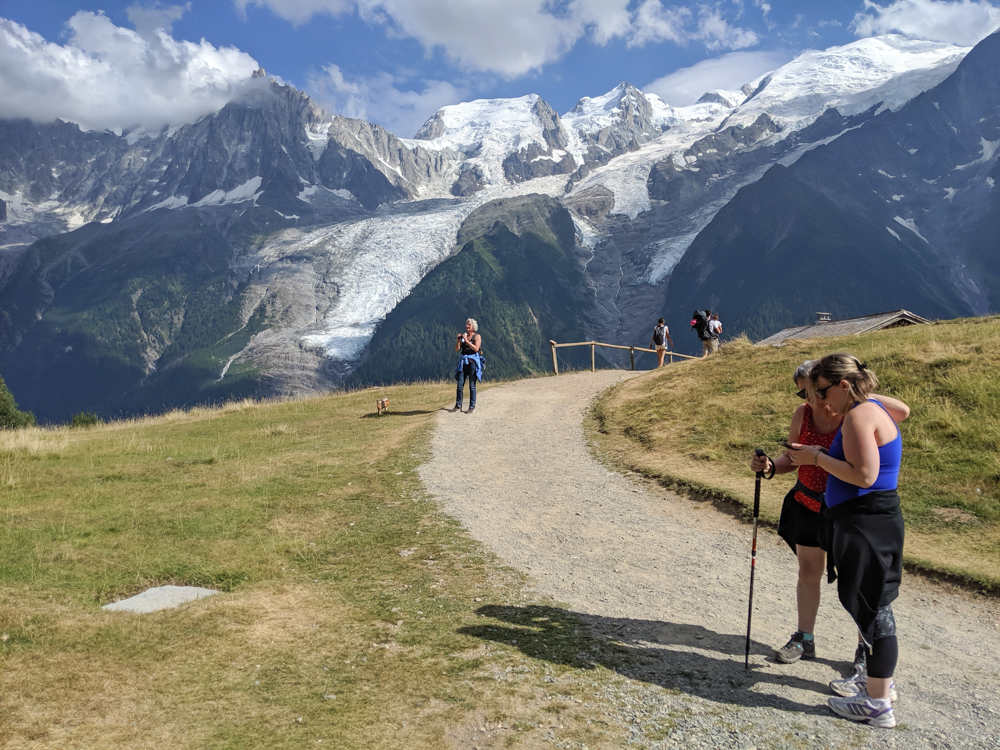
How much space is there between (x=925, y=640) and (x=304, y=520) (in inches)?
338

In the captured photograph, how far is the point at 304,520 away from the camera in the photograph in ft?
34.6

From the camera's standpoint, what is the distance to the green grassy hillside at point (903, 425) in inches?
387

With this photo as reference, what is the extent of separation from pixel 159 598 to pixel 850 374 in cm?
725

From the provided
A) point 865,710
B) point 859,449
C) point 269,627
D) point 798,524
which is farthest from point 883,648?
point 269,627

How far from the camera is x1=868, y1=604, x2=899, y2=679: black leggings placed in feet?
16.3

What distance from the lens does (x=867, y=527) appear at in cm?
492

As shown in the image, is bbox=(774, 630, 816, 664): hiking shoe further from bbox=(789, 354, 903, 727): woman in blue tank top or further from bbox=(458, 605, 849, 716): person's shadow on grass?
bbox=(789, 354, 903, 727): woman in blue tank top

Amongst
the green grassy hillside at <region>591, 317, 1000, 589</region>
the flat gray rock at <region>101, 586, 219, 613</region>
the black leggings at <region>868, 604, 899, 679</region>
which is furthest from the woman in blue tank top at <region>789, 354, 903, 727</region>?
the flat gray rock at <region>101, 586, 219, 613</region>

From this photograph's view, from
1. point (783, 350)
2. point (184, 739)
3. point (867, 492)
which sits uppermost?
point (783, 350)

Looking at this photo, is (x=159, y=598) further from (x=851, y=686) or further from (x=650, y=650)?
(x=851, y=686)

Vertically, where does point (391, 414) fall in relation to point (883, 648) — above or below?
above

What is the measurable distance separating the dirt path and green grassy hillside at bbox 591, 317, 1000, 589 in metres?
1.19

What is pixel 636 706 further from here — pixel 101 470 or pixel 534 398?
pixel 534 398

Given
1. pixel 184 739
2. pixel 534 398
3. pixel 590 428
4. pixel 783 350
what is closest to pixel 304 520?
pixel 184 739
